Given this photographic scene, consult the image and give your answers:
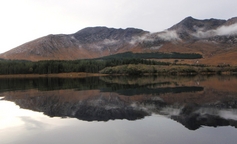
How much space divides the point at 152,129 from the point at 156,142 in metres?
2.97

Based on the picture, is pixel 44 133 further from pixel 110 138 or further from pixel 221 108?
pixel 221 108

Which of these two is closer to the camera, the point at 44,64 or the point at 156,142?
the point at 156,142

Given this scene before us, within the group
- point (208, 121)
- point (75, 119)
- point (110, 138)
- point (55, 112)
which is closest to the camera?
point (110, 138)

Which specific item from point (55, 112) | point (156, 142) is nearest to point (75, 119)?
point (55, 112)

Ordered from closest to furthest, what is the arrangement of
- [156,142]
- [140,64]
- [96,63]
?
[156,142] → [140,64] → [96,63]

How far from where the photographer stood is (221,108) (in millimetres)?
23625

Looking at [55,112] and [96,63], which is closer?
[55,112]

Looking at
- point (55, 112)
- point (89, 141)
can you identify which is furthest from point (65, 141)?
point (55, 112)

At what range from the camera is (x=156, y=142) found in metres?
13.2

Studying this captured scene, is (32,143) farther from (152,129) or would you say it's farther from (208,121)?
(208,121)

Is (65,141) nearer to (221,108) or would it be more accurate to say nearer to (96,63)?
(221,108)

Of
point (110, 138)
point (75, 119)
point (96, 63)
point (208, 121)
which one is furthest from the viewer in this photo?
point (96, 63)

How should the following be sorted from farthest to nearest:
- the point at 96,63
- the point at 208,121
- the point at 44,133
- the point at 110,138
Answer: the point at 96,63 < the point at 208,121 < the point at 44,133 < the point at 110,138

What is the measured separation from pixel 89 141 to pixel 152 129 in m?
4.90
